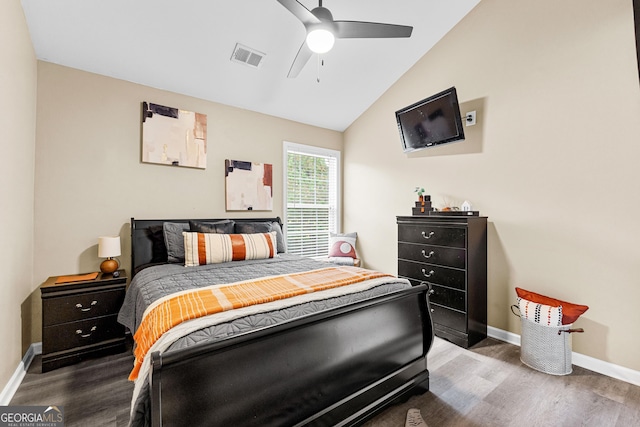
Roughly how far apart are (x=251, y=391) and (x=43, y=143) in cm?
291

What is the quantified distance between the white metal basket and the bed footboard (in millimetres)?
998

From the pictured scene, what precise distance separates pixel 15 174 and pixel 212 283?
1596 millimetres

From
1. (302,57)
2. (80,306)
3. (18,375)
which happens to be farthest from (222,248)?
(302,57)

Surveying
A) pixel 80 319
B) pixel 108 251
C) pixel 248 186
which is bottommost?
pixel 80 319

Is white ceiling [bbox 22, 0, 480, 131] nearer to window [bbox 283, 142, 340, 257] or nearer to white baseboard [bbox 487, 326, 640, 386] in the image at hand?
window [bbox 283, 142, 340, 257]

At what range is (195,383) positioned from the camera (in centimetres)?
110

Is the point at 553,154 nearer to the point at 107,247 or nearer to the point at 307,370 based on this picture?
the point at 307,370

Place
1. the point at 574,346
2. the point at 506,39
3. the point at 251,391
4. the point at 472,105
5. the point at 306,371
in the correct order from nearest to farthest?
the point at 251,391 → the point at 306,371 → the point at 574,346 → the point at 506,39 → the point at 472,105

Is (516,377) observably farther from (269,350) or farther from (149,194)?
(149,194)

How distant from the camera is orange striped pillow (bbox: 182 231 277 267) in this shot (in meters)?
2.64

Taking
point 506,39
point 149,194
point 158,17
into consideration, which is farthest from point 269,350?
point 506,39

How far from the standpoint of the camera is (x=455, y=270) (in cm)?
269

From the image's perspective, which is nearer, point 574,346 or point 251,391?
point 251,391

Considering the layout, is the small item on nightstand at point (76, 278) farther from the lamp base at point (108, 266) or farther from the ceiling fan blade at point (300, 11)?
the ceiling fan blade at point (300, 11)
